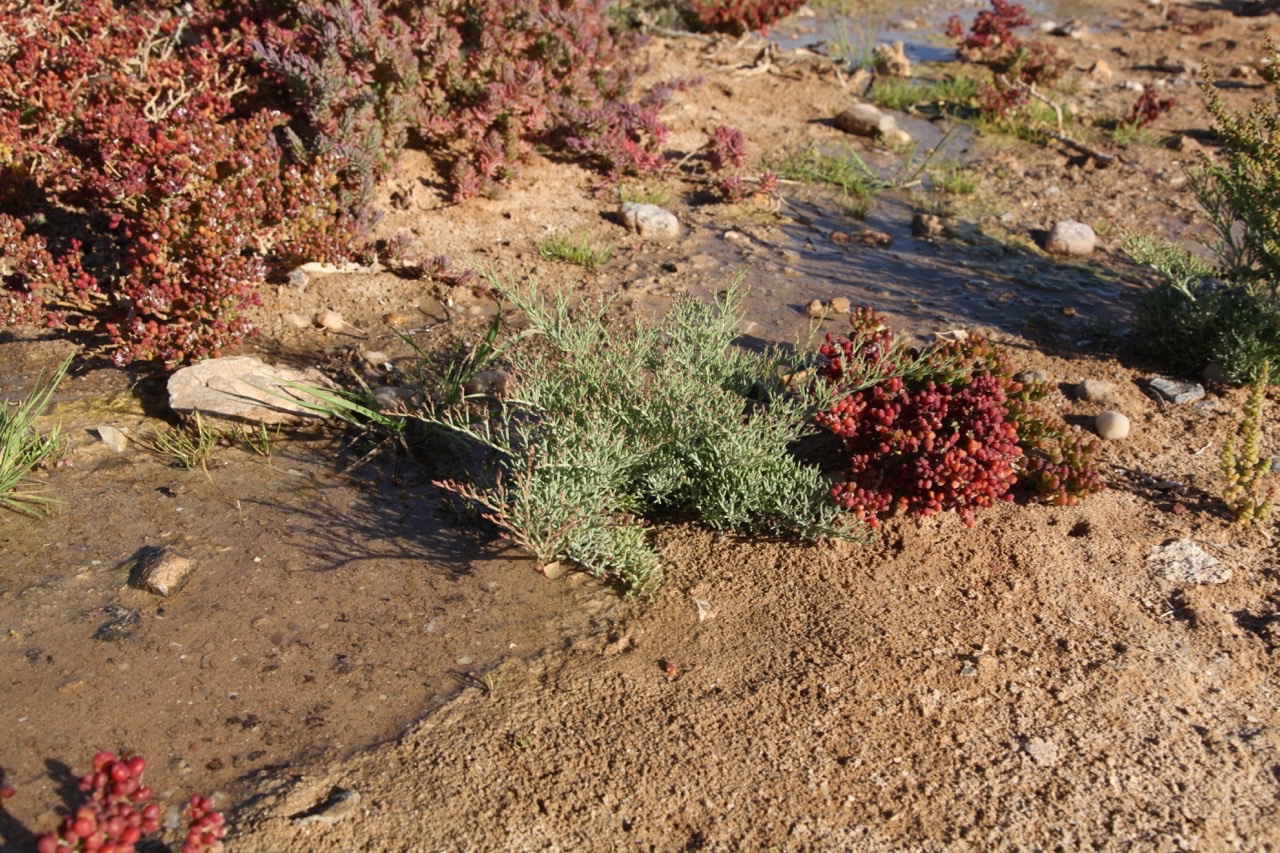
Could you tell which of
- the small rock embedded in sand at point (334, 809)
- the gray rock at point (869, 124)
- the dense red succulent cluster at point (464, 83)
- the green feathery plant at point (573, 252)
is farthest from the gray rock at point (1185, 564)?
the gray rock at point (869, 124)

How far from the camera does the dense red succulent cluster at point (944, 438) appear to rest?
407 cm

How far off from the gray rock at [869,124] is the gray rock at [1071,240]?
1.97m

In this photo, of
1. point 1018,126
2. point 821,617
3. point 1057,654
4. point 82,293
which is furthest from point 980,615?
point 1018,126

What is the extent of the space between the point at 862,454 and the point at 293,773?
243 cm

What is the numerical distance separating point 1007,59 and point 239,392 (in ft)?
24.4

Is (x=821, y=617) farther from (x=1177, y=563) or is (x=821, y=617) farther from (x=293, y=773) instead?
(x=293, y=773)

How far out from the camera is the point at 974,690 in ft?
11.6

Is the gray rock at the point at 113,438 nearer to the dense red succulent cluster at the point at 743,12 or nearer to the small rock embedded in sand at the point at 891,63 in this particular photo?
the dense red succulent cluster at the point at 743,12

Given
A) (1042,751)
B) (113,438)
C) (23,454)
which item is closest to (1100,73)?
(1042,751)

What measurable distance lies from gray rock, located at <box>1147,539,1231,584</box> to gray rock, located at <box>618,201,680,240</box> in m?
3.56

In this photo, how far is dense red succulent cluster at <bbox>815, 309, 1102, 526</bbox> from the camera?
4.07 metres

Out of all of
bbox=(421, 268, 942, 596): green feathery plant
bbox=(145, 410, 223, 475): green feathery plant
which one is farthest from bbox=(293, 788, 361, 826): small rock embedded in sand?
bbox=(145, 410, 223, 475): green feathery plant

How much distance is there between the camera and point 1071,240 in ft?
21.8

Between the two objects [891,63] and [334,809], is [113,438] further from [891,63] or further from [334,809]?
[891,63]
